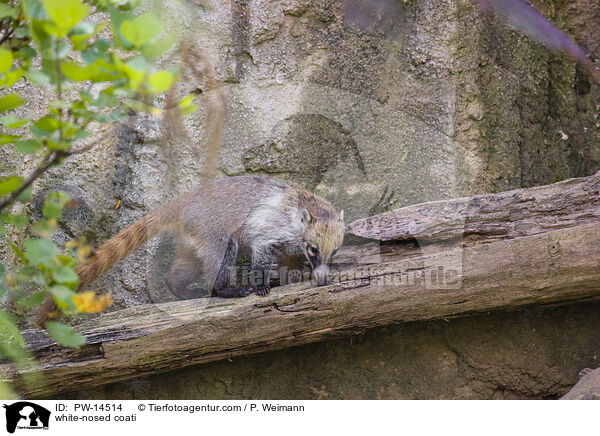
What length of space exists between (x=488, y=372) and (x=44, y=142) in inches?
113

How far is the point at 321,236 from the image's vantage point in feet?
10.8

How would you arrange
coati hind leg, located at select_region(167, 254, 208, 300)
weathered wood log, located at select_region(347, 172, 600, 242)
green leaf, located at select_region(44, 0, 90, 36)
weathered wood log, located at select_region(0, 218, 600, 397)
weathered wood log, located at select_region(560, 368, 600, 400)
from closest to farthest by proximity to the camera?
green leaf, located at select_region(44, 0, 90, 36) → weathered wood log, located at select_region(560, 368, 600, 400) → weathered wood log, located at select_region(0, 218, 600, 397) → weathered wood log, located at select_region(347, 172, 600, 242) → coati hind leg, located at select_region(167, 254, 208, 300)

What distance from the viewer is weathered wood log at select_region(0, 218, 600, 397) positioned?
2.84 meters

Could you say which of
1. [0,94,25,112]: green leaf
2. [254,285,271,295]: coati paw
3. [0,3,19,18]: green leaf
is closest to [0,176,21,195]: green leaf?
[0,94,25,112]: green leaf

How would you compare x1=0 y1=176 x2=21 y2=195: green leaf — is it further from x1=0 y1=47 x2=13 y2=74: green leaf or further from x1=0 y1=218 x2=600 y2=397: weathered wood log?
x1=0 y1=218 x2=600 y2=397: weathered wood log

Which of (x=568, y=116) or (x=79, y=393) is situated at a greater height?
(x=568, y=116)

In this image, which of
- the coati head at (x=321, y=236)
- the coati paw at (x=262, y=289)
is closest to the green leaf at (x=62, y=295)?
the coati paw at (x=262, y=289)

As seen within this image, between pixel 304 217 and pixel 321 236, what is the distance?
0.17 metres

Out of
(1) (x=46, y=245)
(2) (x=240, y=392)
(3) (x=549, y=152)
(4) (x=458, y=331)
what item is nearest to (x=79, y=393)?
(2) (x=240, y=392)

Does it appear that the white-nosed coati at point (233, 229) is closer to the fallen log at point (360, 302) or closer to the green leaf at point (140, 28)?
the fallen log at point (360, 302)
